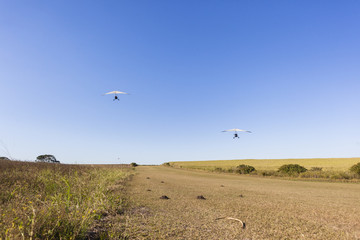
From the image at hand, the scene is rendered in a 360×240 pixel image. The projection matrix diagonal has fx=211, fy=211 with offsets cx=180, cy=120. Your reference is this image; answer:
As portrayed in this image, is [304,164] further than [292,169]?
Yes

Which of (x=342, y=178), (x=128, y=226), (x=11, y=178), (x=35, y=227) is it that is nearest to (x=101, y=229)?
(x=128, y=226)

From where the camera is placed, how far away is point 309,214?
4.35 metres

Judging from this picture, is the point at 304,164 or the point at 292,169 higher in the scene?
the point at 304,164

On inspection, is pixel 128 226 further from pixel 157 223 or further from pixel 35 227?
pixel 35 227

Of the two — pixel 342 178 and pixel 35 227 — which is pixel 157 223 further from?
pixel 342 178

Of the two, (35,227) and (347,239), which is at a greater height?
(35,227)

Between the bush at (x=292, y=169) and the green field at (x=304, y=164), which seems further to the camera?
the green field at (x=304, y=164)

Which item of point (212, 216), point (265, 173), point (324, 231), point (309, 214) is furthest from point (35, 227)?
point (265, 173)

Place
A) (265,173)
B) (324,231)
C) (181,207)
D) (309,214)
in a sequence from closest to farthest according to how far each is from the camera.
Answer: (324,231)
(309,214)
(181,207)
(265,173)

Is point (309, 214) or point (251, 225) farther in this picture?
point (309, 214)

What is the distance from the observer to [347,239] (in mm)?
2971

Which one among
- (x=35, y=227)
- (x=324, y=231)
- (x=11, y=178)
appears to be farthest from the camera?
(x=11, y=178)

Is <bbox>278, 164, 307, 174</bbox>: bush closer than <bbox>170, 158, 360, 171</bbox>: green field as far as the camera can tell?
Yes

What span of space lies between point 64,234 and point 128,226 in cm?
87
